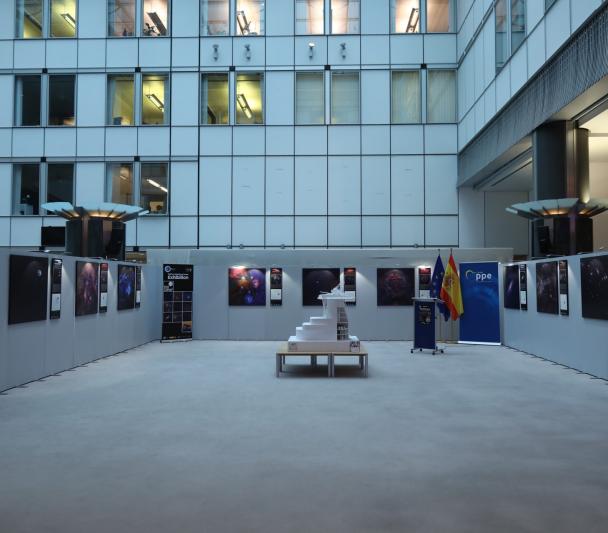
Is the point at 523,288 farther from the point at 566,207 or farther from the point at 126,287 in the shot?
the point at 126,287

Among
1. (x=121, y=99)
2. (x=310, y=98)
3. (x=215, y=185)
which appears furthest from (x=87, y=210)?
(x=310, y=98)

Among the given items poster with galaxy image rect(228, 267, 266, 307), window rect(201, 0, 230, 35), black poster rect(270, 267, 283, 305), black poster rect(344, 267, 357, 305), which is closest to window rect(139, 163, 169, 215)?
poster with galaxy image rect(228, 267, 266, 307)

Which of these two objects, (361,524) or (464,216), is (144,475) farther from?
(464,216)

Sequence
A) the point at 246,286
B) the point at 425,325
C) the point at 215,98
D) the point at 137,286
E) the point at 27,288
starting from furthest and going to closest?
1. the point at 215,98
2. the point at 246,286
3. the point at 137,286
4. the point at 425,325
5. the point at 27,288

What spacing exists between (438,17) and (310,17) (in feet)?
16.9

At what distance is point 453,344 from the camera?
58.6 ft

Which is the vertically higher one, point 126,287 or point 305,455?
point 126,287

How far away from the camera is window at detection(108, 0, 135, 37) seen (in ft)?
74.0

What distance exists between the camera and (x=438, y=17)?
2227 centimetres

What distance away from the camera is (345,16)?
22.3 m

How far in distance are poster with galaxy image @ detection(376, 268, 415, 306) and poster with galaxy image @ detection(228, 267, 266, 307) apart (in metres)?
4.11

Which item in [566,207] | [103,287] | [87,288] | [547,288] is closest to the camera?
[87,288]

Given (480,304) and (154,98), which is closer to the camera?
(480,304)

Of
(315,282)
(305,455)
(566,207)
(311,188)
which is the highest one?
(311,188)
